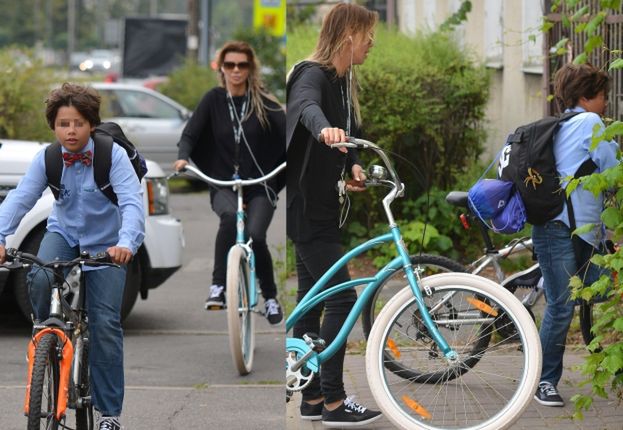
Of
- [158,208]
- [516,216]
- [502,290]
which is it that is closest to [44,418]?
[502,290]

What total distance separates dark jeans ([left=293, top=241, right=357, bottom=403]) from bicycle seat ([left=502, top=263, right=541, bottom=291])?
157 centimetres

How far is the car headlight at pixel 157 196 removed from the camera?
27.1ft

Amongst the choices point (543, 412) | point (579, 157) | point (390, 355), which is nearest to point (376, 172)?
point (390, 355)

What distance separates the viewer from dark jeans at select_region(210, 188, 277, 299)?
6852 millimetres

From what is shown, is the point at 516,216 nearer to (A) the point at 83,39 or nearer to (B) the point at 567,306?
(B) the point at 567,306

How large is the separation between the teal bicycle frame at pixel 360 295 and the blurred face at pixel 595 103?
4.51 feet

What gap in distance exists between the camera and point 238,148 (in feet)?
22.0

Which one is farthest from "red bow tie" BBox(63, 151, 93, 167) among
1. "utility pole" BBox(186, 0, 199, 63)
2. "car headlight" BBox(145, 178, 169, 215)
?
"utility pole" BBox(186, 0, 199, 63)

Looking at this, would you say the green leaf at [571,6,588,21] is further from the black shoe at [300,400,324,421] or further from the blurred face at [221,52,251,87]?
the blurred face at [221,52,251,87]

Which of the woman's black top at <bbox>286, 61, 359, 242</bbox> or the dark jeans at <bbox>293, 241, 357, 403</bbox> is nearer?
the woman's black top at <bbox>286, 61, 359, 242</bbox>

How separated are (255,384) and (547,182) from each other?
185cm

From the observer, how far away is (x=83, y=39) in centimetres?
8150

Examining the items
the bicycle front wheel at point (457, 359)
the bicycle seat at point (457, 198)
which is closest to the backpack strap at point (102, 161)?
the bicycle front wheel at point (457, 359)

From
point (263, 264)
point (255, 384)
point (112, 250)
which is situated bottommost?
point (255, 384)
